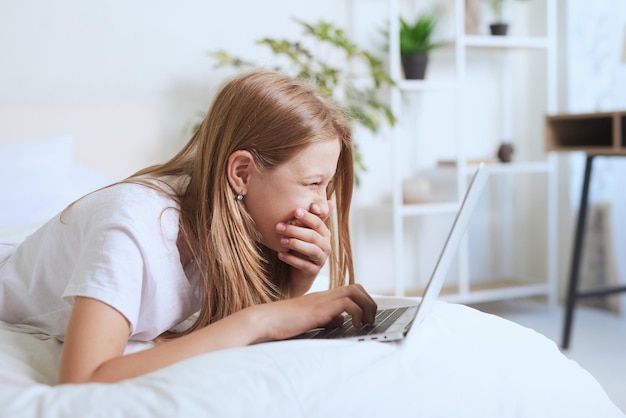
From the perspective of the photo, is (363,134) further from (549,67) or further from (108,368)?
(108,368)

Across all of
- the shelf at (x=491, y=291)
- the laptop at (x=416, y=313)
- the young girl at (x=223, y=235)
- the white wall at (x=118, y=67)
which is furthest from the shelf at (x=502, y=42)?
the laptop at (x=416, y=313)

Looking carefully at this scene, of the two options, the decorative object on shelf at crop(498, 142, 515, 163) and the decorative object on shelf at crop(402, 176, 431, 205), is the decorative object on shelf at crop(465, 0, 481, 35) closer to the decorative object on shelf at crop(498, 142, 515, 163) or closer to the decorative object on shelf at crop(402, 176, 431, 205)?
the decorative object on shelf at crop(498, 142, 515, 163)

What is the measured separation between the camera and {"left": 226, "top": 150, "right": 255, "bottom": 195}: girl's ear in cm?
122

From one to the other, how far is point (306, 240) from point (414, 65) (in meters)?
2.11

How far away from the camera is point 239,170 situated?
124 centimetres

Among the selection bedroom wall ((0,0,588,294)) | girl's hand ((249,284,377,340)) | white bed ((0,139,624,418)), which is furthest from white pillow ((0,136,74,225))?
girl's hand ((249,284,377,340))

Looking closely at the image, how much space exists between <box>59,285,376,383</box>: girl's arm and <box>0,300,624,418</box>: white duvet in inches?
2.5

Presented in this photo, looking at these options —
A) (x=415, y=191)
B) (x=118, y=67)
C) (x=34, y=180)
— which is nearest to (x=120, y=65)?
(x=118, y=67)

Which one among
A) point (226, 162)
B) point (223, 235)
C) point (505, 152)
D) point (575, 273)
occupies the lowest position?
point (575, 273)

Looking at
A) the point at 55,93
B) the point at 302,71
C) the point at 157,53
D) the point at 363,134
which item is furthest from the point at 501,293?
the point at 55,93

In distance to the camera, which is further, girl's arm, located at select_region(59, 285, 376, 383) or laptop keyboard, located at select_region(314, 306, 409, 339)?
laptop keyboard, located at select_region(314, 306, 409, 339)

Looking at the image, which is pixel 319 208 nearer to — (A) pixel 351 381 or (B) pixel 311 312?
(B) pixel 311 312

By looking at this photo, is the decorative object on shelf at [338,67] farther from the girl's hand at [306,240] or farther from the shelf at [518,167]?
the girl's hand at [306,240]

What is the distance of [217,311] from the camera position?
3.90 feet
